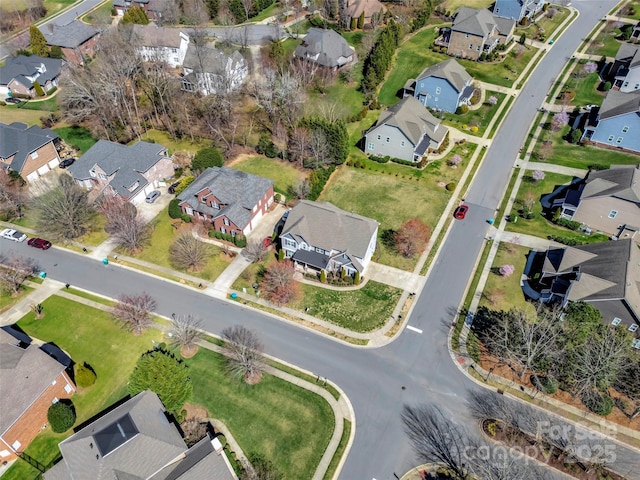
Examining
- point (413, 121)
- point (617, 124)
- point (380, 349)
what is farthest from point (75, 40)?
point (617, 124)

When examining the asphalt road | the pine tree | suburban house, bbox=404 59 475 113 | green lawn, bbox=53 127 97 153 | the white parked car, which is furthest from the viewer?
the pine tree

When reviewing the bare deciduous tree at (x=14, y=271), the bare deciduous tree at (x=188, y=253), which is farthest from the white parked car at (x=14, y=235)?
the bare deciduous tree at (x=188, y=253)

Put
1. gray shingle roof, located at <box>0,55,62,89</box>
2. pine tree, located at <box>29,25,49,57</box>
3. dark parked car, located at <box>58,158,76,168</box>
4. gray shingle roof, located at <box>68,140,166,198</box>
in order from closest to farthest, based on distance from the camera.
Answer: gray shingle roof, located at <box>68,140,166,198</box>
dark parked car, located at <box>58,158,76,168</box>
gray shingle roof, located at <box>0,55,62,89</box>
pine tree, located at <box>29,25,49,57</box>

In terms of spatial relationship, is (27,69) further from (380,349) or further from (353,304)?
(380,349)

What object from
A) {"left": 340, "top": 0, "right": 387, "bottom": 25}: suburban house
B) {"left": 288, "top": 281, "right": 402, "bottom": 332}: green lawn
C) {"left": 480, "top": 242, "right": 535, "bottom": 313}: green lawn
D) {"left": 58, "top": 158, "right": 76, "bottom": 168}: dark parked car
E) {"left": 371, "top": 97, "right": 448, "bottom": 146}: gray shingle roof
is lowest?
{"left": 288, "top": 281, "right": 402, "bottom": 332}: green lawn

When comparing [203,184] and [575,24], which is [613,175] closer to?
[203,184]

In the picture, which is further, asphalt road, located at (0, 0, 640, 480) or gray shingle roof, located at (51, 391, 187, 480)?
asphalt road, located at (0, 0, 640, 480)

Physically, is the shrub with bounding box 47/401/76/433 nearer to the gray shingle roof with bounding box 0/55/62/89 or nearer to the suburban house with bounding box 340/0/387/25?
the gray shingle roof with bounding box 0/55/62/89

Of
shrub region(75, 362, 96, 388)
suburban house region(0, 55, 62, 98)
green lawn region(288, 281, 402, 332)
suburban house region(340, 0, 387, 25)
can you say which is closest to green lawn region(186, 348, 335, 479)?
shrub region(75, 362, 96, 388)
